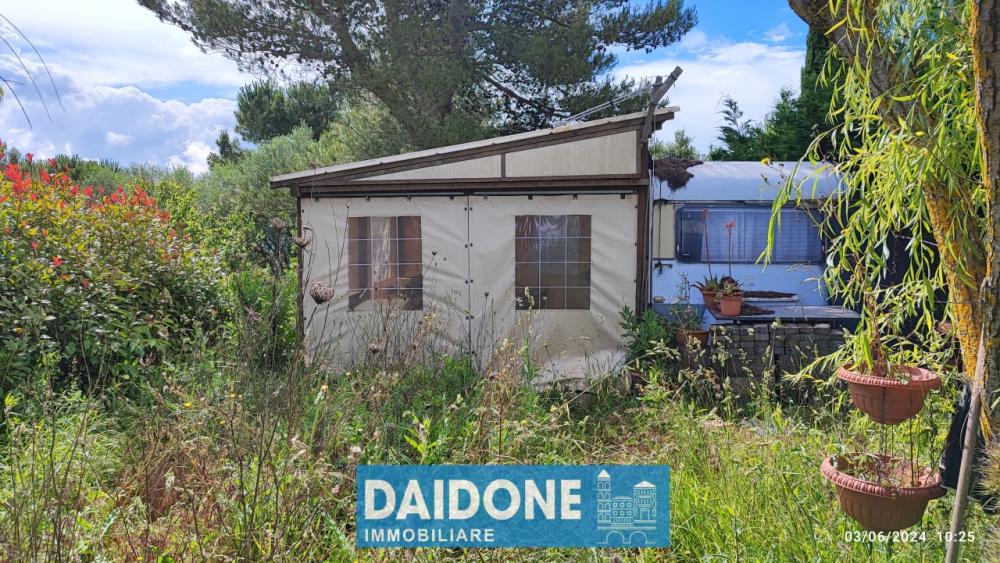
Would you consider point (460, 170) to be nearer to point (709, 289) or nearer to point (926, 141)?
point (709, 289)

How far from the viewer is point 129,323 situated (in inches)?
224

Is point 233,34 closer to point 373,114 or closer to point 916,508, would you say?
point 373,114

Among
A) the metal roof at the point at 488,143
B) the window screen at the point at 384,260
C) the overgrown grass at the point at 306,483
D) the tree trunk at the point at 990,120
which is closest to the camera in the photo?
the tree trunk at the point at 990,120

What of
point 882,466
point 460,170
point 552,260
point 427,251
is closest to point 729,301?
point 552,260

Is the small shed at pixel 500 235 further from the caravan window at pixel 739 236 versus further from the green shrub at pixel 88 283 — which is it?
the caravan window at pixel 739 236

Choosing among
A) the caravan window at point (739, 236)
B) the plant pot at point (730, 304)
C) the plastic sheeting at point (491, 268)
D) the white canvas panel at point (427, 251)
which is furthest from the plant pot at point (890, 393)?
the caravan window at point (739, 236)

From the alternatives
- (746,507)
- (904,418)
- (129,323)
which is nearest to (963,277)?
(904,418)

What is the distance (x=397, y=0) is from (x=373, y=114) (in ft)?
8.38

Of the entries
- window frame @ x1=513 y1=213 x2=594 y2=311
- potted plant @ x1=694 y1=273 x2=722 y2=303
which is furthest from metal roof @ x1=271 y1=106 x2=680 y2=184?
potted plant @ x1=694 y1=273 x2=722 y2=303

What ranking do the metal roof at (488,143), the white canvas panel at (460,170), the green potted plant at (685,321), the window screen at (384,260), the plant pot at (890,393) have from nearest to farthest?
the plant pot at (890,393) < the green potted plant at (685,321) < the metal roof at (488,143) < the white canvas panel at (460,170) < the window screen at (384,260)

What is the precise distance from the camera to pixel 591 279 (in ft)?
24.4

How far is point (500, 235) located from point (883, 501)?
526 centimetres

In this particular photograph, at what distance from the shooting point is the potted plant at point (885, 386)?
2742 mm

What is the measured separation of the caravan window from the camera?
8883 millimetres
